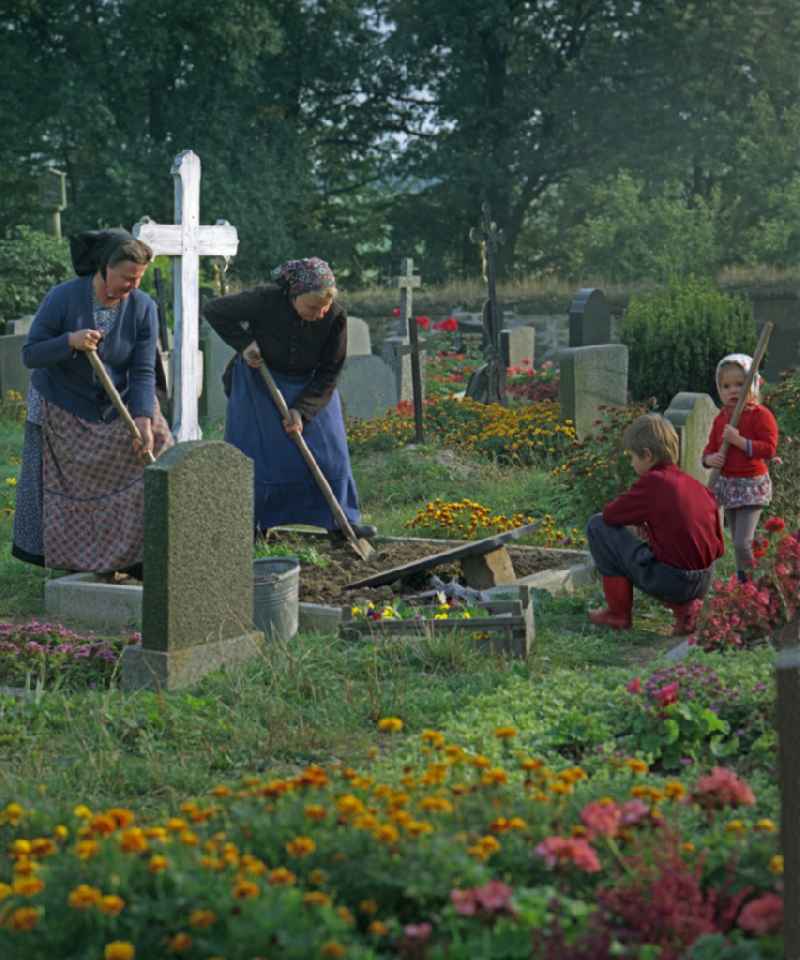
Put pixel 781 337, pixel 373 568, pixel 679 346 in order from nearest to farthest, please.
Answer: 1. pixel 373 568
2. pixel 679 346
3. pixel 781 337

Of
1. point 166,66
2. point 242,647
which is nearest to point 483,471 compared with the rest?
point 242,647

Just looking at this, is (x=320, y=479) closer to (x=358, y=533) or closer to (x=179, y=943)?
(x=358, y=533)

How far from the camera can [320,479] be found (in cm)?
822

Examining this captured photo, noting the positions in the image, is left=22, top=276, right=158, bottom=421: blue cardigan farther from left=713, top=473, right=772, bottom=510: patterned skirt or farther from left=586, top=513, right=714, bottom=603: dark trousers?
left=713, top=473, right=772, bottom=510: patterned skirt

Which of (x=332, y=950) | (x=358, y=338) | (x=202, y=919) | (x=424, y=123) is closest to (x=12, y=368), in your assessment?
(x=358, y=338)

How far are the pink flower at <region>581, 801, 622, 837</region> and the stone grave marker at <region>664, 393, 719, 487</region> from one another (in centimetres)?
559

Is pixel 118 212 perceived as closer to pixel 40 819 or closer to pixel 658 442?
pixel 658 442

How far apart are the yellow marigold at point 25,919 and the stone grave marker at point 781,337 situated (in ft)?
54.0

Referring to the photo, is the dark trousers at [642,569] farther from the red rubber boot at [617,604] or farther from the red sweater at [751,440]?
the red sweater at [751,440]

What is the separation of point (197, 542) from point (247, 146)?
28.3 meters

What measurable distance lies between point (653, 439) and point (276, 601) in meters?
1.87

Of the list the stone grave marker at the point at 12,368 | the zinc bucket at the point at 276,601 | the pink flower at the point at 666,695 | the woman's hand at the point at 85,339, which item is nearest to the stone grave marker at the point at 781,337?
the stone grave marker at the point at 12,368

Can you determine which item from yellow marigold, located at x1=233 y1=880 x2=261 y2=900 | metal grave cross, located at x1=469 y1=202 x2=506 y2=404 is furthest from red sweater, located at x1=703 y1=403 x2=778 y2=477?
metal grave cross, located at x1=469 y1=202 x2=506 y2=404

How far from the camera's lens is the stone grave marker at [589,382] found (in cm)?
1186
